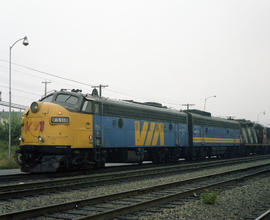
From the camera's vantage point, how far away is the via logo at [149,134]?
19205 mm

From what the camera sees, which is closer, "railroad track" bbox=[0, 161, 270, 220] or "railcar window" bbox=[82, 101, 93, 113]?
"railroad track" bbox=[0, 161, 270, 220]

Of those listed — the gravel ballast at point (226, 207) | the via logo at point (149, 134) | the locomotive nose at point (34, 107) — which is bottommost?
the gravel ballast at point (226, 207)

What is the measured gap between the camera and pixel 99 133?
15992 mm

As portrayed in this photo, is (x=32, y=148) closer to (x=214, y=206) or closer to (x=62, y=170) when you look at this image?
(x=62, y=170)

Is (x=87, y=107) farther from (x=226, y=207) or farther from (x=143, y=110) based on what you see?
(x=226, y=207)

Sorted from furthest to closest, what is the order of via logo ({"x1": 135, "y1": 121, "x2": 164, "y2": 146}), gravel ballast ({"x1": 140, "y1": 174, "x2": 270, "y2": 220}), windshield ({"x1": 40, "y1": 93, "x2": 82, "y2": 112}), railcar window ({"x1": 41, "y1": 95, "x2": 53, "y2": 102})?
via logo ({"x1": 135, "y1": 121, "x2": 164, "y2": 146})
railcar window ({"x1": 41, "y1": 95, "x2": 53, "y2": 102})
windshield ({"x1": 40, "y1": 93, "x2": 82, "y2": 112})
gravel ballast ({"x1": 140, "y1": 174, "x2": 270, "y2": 220})

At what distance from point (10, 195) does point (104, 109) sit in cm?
814

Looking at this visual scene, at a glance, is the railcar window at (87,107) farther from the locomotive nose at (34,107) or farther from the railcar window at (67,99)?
the locomotive nose at (34,107)

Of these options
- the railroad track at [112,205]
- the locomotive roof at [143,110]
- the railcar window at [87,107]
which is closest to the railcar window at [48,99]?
the locomotive roof at [143,110]

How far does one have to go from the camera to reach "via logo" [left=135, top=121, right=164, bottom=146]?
756 inches

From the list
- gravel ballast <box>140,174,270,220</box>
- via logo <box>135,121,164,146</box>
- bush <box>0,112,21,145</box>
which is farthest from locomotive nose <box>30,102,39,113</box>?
bush <box>0,112,21,145</box>

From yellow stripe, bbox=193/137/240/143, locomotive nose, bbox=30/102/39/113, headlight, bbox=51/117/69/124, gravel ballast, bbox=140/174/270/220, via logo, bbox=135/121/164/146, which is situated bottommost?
gravel ballast, bbox=140/174/270/220

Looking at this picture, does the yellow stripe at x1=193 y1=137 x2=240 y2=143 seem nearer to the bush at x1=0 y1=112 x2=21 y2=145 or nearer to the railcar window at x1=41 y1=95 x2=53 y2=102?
the railcar window at x1=41 y1=95 x2=53 y2=102

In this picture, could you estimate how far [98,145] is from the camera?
51.8 feet
